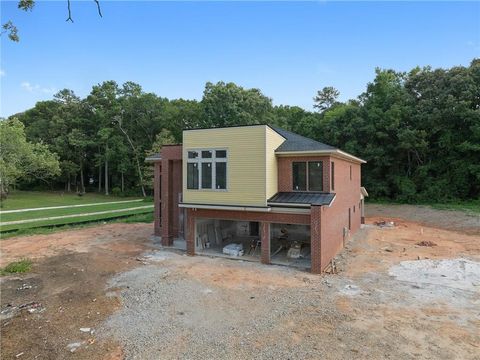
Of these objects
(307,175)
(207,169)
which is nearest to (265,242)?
(307,175)

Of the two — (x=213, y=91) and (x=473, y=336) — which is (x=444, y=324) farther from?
(x=213, y=91)

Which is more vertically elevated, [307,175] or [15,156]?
[15,156]

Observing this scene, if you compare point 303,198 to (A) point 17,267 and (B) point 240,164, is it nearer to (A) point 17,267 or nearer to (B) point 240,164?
(B) point 240,164

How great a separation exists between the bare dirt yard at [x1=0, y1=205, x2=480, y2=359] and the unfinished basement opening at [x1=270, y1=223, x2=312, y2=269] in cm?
106

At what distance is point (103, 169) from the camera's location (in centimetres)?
5356

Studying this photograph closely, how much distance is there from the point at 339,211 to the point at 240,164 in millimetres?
5911

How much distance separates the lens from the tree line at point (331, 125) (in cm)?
3159

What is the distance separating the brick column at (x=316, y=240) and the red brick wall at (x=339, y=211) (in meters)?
0.34

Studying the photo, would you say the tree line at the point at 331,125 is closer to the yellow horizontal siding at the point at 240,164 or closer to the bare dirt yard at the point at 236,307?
the bare dirt yard at the point at 236,307

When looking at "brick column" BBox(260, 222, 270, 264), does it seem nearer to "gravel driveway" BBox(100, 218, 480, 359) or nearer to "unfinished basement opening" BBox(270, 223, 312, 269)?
"unfinished basement opening" BBox(270, 223, 312, 269)

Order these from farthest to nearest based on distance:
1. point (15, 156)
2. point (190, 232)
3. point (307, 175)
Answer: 1. point (15, 156)
2. point (190, 232)
3. point (307, 175)

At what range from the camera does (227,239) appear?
58.1 feet

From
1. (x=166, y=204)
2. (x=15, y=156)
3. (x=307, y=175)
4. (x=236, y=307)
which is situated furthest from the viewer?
(x=15, y=156)

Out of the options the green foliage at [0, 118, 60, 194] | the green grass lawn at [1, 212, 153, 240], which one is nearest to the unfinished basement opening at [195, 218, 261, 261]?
the green grass lawn at [1, 212, 153, 240]
